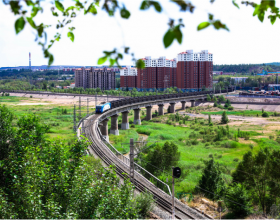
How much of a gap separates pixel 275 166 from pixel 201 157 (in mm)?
17067

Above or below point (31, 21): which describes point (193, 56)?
above

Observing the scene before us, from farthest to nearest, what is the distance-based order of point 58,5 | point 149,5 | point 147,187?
point 147,187 < point 58,5 < point 149,5

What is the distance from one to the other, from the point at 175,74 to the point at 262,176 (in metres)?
126

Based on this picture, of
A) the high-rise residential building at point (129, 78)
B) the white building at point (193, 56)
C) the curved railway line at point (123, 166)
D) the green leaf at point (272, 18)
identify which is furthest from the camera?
the high-rise residential building at point (129, 78)

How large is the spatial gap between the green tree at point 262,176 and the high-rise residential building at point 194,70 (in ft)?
363

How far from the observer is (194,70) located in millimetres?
→ 131750

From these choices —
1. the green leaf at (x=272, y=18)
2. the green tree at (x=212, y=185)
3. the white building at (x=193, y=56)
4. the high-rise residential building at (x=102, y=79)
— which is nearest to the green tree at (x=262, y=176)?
the green tree at (x=212, y=185)

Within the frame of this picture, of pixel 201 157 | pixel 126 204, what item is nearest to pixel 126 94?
pixel 201 157

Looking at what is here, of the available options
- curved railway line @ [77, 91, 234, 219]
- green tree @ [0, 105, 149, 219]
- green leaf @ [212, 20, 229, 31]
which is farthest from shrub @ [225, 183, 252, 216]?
green leaf @ [212, 20, 229, 31]

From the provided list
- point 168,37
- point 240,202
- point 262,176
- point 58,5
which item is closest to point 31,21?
point 58,5

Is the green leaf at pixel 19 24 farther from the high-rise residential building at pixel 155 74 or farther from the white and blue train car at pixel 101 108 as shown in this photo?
the high-rise residential building at pixel 155 74

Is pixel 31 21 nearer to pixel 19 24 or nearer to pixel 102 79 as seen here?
pixel 19 24

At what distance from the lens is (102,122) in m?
56.4

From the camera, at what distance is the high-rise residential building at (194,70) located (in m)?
132
